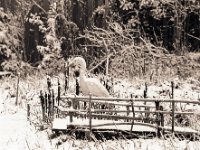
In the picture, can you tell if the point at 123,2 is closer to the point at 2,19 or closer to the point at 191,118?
the point at 2,19

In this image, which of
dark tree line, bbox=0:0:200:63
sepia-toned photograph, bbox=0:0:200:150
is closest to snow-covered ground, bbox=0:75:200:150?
sepia-toned photograph, bbox=0:0:200:150

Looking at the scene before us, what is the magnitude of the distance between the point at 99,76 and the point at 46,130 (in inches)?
257

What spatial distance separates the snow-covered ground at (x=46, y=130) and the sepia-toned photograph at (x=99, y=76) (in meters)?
0.03

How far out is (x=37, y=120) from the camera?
13.5 metres

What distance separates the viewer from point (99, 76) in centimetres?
1836

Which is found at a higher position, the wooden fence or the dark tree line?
the dark tree line

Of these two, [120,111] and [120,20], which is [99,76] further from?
[120,111]

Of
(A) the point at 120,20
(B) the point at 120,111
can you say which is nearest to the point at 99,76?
(A) the point at 120,20

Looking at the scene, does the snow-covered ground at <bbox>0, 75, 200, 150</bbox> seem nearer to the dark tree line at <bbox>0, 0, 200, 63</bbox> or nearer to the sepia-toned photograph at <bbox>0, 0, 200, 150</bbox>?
the sepia-toned photograph at <bbox>0, 0, 200, 150</bbox>

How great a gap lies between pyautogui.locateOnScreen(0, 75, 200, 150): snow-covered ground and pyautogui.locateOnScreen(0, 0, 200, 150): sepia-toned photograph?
0.03 m

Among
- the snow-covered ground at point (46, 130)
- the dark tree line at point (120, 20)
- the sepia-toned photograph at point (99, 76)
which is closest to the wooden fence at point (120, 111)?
the sepia-toned photograph at point (99, 76)

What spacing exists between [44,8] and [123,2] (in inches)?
213

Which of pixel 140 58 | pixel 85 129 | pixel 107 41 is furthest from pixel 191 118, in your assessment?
pixel 107 41

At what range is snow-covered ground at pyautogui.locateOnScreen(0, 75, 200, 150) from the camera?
9898mm
